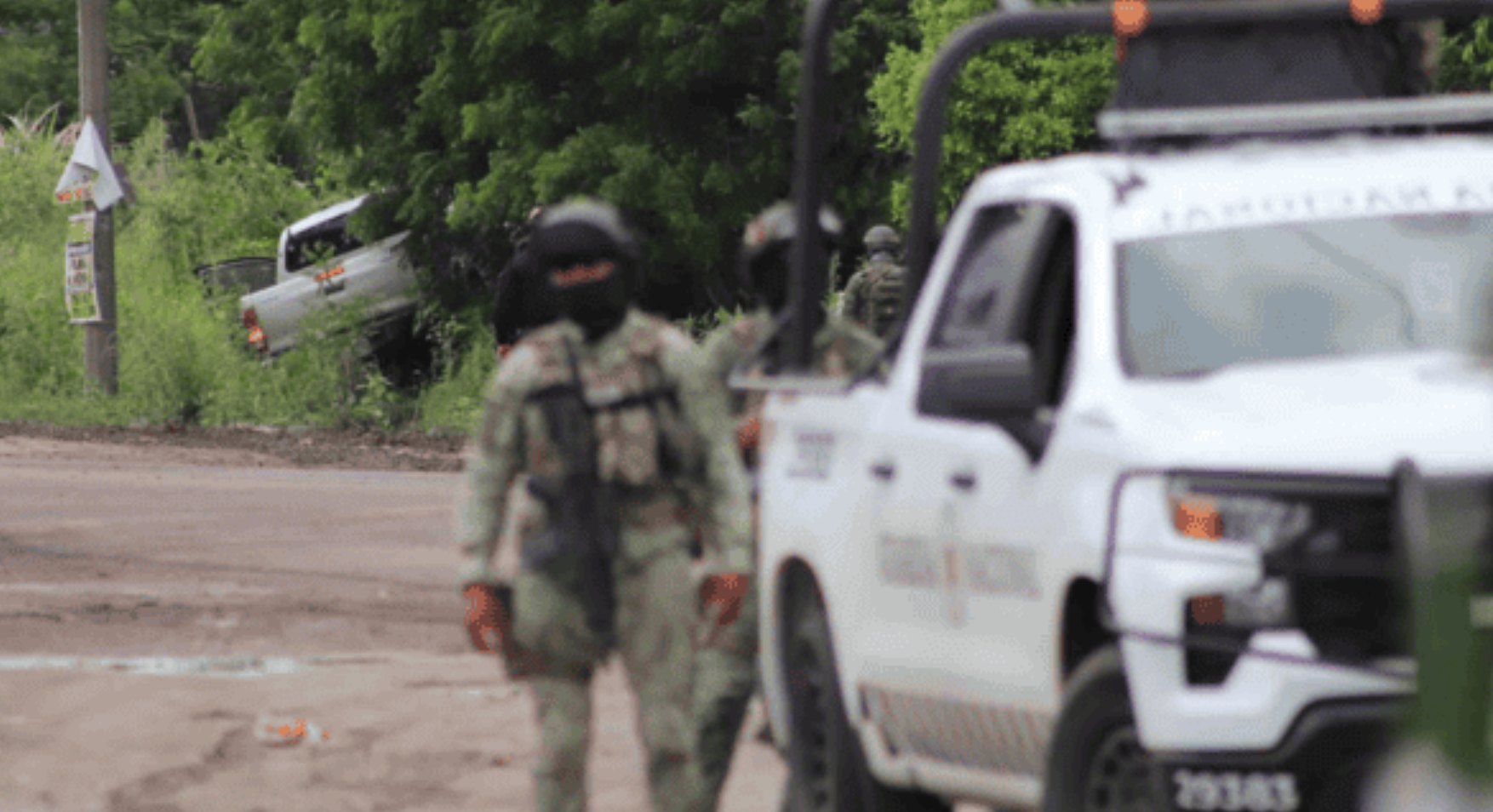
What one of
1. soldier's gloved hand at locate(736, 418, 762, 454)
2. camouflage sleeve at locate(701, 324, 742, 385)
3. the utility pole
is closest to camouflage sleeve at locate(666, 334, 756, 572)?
camouflage sleeve at locate(701, 324, 742, 385)

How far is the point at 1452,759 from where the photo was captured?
1767 mm

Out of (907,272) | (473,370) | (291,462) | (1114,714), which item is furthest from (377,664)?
(473,370)

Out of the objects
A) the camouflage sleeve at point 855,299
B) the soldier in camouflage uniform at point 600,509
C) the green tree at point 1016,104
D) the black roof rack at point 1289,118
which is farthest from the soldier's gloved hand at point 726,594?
the green tree at point 1016,104

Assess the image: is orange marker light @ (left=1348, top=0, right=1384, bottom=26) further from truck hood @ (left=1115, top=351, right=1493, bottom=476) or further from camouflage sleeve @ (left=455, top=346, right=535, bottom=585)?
camouflage sleeve @ (left=455, top=346, right=535, bottom=585)

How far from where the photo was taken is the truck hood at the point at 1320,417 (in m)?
5.16

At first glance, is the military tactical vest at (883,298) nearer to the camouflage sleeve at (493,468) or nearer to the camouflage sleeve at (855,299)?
the camouflage sleeve at (855,299)

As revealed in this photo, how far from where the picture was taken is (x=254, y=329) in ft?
105

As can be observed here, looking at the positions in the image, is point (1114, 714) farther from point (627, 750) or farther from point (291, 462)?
point (291, 462)

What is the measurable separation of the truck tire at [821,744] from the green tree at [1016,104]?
2770 centimetres

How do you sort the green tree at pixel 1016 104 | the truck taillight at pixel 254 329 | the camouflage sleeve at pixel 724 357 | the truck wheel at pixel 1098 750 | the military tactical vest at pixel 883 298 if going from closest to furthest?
the truck wheel at pixel 1098 750, the camouflage sleeve at pixel 724 357, the military tactical vest at pixel 883 298, the truck taillight at pixel 254 329, the green tree at pixel 1016 104

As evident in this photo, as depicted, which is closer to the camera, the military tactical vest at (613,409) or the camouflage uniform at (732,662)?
the military tactical vest at (613,409)

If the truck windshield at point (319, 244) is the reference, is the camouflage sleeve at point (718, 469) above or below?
below

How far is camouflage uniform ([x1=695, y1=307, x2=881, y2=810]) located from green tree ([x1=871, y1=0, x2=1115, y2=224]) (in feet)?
86.2

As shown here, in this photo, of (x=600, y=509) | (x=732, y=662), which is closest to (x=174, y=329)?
(x=732, y=662)
